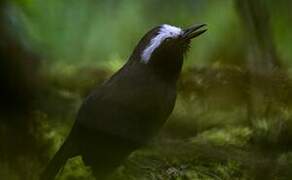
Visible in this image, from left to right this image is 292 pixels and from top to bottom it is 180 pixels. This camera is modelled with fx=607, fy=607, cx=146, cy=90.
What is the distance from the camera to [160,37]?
1.52 m

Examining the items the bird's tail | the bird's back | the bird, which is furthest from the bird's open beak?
the bird's tail

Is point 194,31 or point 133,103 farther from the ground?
point 194,31

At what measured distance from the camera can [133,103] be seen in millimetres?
1519

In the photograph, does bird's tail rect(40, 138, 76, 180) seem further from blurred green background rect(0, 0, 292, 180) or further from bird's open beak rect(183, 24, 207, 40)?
bird's open beak rect(183, 24, 207, 40)

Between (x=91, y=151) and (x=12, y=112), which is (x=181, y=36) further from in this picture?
(x=12, y=112)

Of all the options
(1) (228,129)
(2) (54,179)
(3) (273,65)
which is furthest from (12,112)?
(3) (273,65)

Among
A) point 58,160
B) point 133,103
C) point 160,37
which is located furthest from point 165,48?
point 58,160

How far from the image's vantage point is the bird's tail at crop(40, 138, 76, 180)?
61.1 inches

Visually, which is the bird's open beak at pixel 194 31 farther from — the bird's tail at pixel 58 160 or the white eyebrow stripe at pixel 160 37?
the bird's tail at pixel 58 160

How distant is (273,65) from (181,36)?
0.79 ft

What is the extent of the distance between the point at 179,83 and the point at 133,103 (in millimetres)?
126

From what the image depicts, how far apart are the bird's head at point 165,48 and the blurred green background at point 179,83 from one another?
0.02 meters

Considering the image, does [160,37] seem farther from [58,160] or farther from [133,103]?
[58,160]

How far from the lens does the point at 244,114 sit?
4.97 feet
